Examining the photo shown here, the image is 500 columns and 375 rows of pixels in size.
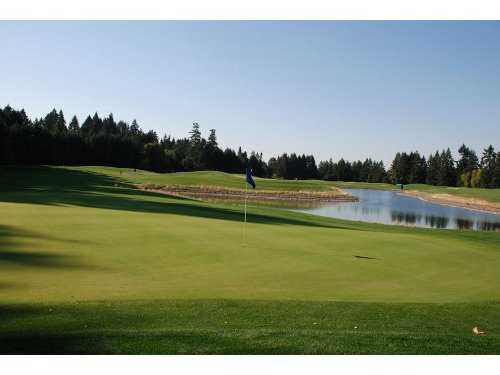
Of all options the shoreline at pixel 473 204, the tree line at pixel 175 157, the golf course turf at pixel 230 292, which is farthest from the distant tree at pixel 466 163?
the golf course turf at pixel 230 292

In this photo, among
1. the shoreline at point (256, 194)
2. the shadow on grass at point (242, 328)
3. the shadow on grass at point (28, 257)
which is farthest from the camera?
the shoreline at point (256, 194)

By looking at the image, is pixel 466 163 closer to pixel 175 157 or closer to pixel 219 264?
pixel 175 157

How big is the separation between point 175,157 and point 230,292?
11610 cm

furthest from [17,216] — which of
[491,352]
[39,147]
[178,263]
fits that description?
[39,147]

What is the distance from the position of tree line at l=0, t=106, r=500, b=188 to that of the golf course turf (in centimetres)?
7580

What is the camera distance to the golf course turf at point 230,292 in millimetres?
7570

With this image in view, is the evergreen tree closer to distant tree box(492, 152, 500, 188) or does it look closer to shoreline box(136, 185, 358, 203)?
distant tree box(492, 152, 500, 188)

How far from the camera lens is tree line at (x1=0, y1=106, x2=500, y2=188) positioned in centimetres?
9141

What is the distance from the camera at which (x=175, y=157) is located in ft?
408

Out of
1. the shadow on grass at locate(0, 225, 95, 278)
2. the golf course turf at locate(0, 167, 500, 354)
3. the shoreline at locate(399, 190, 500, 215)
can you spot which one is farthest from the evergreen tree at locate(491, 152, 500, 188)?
the shadow on grass at locate(0, 225, 95, 278)

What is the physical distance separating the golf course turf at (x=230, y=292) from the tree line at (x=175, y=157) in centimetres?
7580

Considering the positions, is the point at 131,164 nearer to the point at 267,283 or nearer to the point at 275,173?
the point at 275,173

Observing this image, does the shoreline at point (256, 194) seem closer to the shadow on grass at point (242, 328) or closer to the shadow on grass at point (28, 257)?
the shadow on grass at point (28, 257)

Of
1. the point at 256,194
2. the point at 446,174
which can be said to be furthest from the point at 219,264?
the point at 446,174
